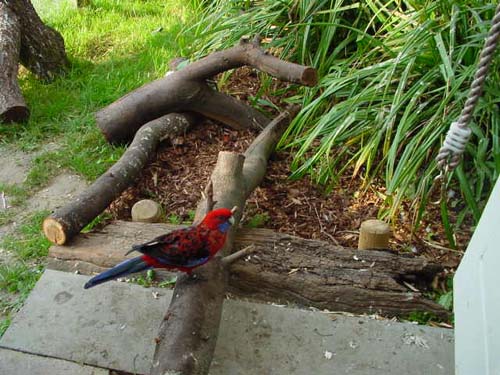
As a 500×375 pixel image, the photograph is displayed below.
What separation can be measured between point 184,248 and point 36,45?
10.2 ft

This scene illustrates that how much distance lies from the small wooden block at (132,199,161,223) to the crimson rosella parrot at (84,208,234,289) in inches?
30.2

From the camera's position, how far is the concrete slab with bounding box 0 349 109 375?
2.10 meters

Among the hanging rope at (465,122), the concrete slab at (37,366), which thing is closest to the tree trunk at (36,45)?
the concrete slab at (37,366)

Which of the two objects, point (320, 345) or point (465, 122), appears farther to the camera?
point (320, 345)

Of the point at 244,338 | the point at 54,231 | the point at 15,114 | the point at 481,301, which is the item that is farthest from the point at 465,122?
the point at 15,114

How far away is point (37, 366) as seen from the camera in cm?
212

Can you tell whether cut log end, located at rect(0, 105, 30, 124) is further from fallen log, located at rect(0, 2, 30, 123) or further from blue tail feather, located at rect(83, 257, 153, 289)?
blue tail feather, located at rect(83, 257, 153, 289)

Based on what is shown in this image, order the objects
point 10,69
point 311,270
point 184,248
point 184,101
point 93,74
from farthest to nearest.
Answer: point 93,74 → point 10,69 → point 184,101 → point 311,270 → point 184,248

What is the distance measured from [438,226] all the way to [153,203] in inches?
60.8

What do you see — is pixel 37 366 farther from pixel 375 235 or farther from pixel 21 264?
pixel 375 235

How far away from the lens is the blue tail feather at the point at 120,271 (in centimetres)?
191

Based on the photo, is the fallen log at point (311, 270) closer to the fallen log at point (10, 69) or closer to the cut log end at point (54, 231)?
the cut log end at point (54, 231)

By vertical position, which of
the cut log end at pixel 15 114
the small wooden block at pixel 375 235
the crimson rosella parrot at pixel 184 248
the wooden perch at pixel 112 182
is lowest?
the small wooden block at pixel 375 235

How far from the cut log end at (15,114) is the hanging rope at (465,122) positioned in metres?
3.16
